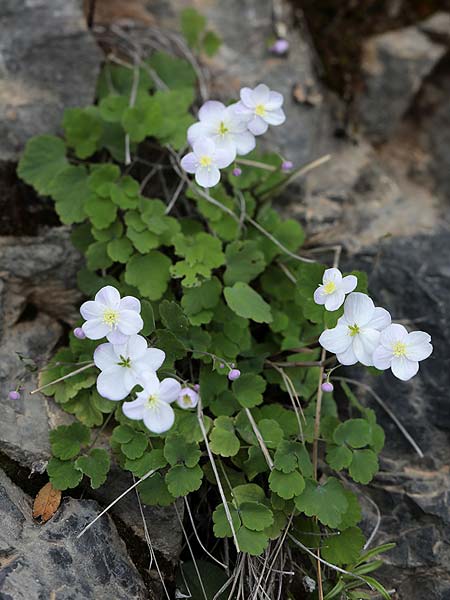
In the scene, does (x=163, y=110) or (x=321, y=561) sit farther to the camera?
(x=163, y=110)

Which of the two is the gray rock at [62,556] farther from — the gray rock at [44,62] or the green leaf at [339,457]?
the gray rock at [44,62]

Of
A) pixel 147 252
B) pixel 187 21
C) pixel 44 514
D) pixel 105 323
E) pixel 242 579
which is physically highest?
pixel 187 21

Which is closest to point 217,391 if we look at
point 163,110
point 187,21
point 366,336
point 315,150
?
point 366,336

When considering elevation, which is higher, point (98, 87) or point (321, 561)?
point (98, 87)

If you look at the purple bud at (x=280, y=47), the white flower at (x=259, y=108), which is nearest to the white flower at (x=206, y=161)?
the white flower at (x=259, y=108)

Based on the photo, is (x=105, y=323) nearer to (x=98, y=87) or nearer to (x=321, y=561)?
(x=321, y=561)

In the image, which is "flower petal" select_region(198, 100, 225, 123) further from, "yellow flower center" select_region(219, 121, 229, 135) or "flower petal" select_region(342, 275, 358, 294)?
"flower petal" select_region(342, 275, 358, 294)

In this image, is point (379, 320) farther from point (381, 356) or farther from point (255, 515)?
point (255, 515)
